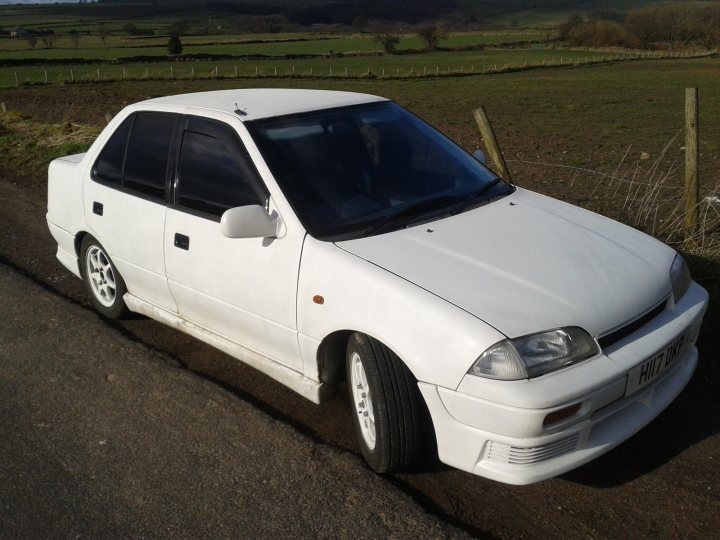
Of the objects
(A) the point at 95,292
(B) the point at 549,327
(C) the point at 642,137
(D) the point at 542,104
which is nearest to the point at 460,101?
(D) the point at 542,104

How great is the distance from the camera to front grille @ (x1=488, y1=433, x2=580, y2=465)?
3002mm

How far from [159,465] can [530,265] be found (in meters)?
2.03

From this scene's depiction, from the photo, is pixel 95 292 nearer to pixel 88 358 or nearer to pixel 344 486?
pixel 88 358

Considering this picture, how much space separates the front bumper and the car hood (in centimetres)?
20

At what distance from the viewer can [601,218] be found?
4262 mm

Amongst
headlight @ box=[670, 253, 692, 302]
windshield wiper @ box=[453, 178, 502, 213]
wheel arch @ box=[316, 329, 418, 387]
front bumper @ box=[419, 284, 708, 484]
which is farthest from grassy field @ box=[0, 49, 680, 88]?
front bumper @ box=[419, 284, 708, 484]

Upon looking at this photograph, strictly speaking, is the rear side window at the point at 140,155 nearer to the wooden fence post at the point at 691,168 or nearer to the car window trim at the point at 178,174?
the car window trim at the point at 178,174

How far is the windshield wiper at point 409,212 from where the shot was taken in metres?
3.74

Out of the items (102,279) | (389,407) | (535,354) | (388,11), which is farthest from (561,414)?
(388,11)

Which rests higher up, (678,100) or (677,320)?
(677,320)

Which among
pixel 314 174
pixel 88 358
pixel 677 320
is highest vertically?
pixel 314 174

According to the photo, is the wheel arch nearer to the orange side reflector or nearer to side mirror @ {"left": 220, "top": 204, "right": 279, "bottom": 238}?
side mirror @ {"left": 220, "top": 204, "right": 279, "bottom": 238}

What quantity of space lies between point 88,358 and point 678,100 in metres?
27.6

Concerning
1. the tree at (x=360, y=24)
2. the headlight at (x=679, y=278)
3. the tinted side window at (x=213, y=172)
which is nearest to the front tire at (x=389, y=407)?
the tinted side window at (x=213, y=172)
